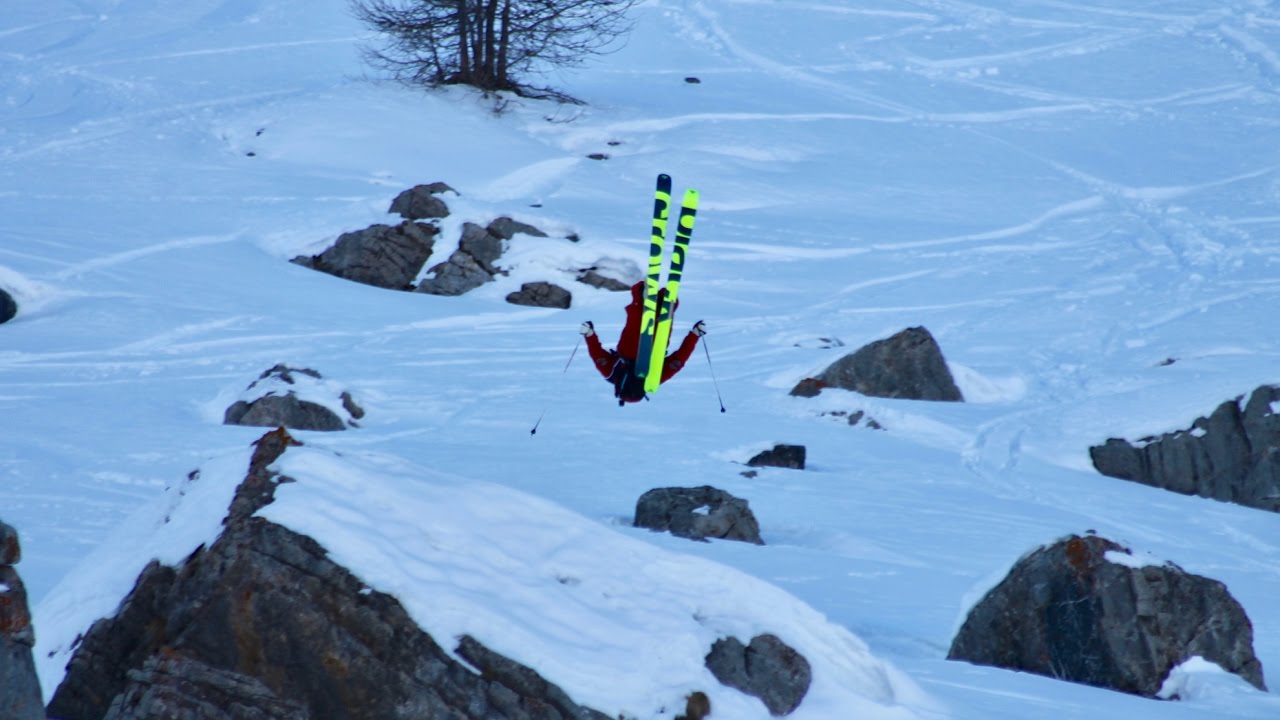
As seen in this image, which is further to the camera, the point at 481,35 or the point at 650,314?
the point at 481,35

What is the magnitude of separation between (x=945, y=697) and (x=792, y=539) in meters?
3.87

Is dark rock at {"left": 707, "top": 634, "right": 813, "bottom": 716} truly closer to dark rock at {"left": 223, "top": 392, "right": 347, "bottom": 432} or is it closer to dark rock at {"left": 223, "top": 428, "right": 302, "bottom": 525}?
dark rock at {"left": 223, "top": 428, "right": 302, "bottom": 525}

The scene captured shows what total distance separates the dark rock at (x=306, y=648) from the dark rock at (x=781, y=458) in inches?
283

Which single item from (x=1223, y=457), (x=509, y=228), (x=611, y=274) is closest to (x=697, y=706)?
(x=1223, y=457)

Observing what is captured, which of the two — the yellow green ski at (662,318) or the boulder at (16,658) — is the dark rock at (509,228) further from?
the boulder at (16,658)

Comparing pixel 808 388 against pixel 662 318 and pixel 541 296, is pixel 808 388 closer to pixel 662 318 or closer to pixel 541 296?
pixel 541 296

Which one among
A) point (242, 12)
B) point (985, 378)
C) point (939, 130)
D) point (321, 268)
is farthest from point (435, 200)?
point (242, 12)

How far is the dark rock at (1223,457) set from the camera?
487 inches

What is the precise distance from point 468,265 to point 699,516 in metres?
9.06

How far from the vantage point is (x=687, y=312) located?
17.5 meters

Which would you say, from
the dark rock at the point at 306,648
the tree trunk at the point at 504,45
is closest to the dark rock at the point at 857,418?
the dark rock at the point at 306,648

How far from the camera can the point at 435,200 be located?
61.3 ft

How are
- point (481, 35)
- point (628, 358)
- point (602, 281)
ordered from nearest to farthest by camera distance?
point (628, 358) → point (602, 281) → point (481, 35)

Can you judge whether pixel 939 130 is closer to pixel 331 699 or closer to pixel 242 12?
pixel 242 12
